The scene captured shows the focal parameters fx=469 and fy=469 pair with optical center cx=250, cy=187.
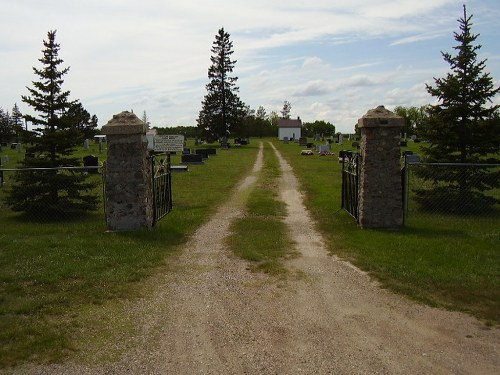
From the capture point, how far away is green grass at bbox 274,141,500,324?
655cm

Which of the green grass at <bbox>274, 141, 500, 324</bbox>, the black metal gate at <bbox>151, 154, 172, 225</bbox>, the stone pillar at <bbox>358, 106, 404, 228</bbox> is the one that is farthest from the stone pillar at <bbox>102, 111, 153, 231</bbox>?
the stone pillar at <bbox>358, 106, 404, 228</bbox>

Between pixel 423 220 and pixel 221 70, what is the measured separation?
2029 inches

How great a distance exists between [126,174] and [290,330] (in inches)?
241

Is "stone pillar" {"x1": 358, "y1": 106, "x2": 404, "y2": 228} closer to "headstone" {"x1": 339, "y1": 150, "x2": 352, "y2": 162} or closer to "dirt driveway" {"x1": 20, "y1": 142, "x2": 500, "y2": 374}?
"headstone" {"x1": 339, "y1": 150, "x2": 352, "y2": 162}

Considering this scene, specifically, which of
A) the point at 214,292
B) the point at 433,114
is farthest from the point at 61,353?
the point at 433,114

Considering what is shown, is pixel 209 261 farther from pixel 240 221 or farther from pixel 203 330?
pixel 240 221

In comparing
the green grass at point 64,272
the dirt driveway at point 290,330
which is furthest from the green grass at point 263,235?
the green grass at point 64,272

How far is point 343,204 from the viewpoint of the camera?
13320 millimetres

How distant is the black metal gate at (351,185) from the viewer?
11.5m

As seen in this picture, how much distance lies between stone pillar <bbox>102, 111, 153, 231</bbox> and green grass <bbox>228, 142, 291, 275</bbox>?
222 centimetres

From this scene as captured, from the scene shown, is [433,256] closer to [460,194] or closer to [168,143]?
[460,194]

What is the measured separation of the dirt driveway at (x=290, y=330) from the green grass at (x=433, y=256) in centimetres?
45

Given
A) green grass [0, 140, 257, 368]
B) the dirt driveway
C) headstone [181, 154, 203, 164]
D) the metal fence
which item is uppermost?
headstone [181, 154, 203, 164]

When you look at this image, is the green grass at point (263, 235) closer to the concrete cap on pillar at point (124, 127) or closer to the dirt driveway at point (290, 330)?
the dirt driveway at point (290, 330)
